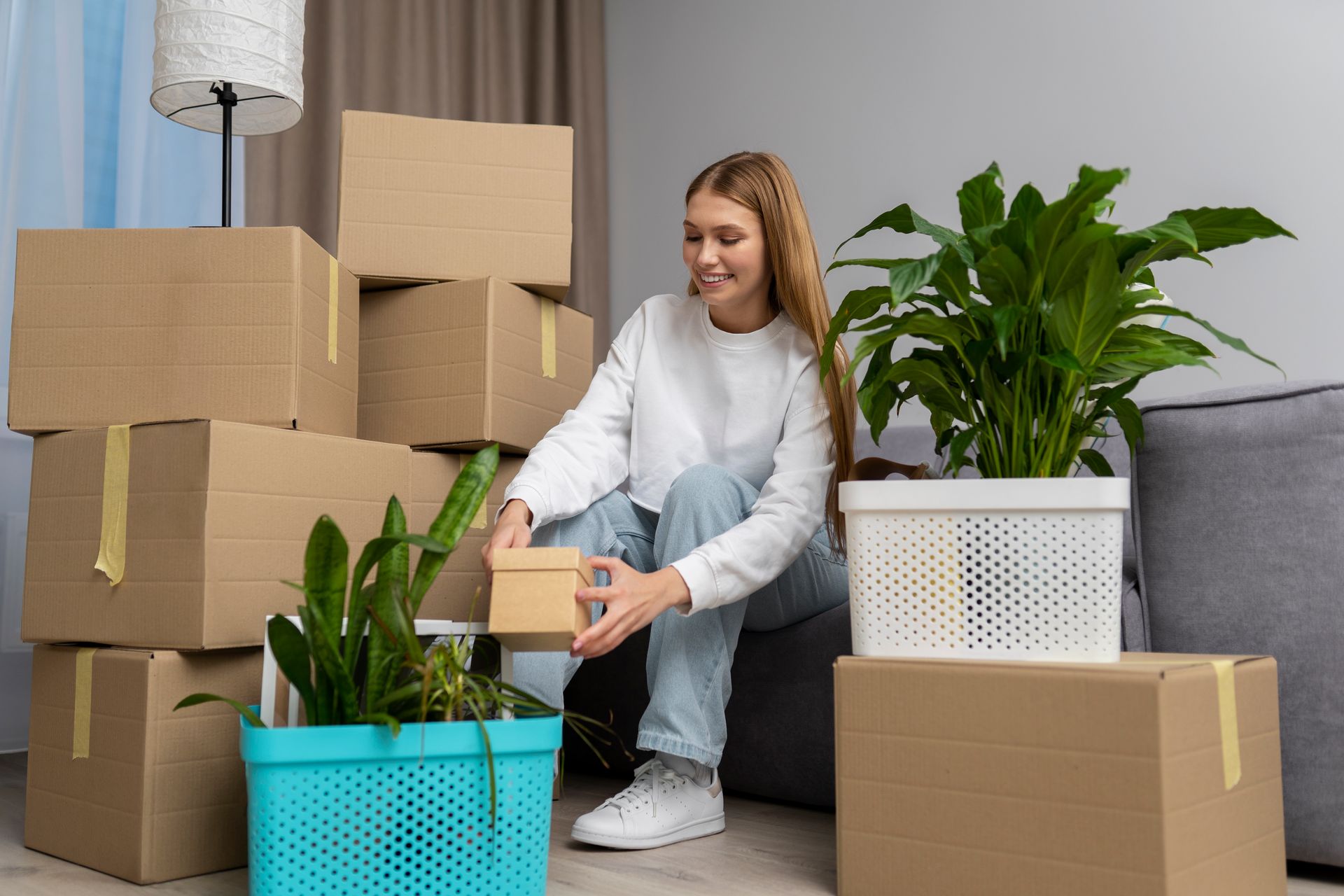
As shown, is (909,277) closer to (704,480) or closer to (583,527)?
(704,480)

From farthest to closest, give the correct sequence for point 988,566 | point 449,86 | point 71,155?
point 449,86, point 71,155, point 988,566

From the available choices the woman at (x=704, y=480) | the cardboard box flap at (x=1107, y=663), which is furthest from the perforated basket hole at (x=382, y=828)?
the cardboard box flap at (x=1107, y=663)

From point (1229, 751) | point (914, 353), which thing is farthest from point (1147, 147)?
point (1229, 751)

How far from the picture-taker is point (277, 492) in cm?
121

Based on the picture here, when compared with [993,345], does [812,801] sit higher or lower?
lower

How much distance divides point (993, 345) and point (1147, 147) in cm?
144

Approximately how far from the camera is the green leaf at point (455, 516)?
0.95 meters

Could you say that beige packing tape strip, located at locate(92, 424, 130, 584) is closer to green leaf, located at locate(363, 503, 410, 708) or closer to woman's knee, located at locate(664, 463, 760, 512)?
green leaf, located at locate(363, 503, 410, 708)

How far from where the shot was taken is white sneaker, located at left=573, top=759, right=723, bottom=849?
1218 mm

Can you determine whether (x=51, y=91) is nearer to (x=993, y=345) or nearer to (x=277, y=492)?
(x=277, y=492)

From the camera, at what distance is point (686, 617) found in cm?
127

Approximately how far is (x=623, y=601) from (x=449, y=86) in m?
2.05

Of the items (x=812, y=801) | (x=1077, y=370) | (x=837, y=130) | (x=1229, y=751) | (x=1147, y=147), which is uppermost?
(x=837, y=130)

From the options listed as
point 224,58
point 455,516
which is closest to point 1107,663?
point 455,516
